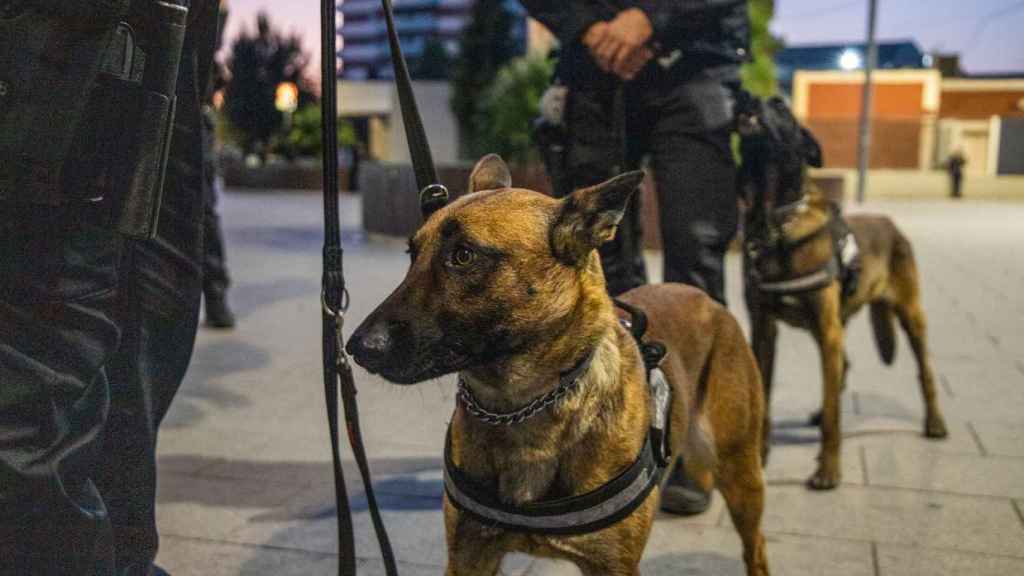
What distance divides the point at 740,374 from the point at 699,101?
1.12 m

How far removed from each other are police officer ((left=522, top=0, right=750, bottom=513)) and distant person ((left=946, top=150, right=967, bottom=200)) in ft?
89.2

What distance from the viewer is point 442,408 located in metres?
4.75

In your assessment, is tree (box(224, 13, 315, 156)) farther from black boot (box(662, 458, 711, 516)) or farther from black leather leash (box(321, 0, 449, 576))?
black leather leash (box(321, 0, 449, 576))

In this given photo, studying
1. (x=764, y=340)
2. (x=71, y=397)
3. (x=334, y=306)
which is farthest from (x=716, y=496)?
(x=71, y=397)

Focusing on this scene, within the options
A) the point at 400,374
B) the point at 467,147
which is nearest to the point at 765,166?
the point at 400,374

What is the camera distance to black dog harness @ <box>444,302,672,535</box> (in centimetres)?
195

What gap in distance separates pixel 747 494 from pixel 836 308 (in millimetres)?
1574

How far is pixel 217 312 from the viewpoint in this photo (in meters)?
6.64

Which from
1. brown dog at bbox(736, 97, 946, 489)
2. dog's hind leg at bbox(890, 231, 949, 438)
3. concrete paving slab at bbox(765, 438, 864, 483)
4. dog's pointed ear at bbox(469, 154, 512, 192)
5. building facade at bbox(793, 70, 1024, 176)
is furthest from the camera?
building facade at bbox(793, 70, 1024, 176)

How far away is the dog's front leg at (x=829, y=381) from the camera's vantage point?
368 cm

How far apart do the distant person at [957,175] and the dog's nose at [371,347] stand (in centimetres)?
2927

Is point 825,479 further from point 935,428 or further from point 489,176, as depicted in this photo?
point 489,176

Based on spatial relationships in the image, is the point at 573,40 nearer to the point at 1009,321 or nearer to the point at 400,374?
the point at 400,374

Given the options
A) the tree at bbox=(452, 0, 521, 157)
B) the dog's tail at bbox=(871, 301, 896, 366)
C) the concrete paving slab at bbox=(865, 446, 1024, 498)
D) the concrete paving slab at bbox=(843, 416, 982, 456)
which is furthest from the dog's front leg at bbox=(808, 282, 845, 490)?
the tree at bbox=(452, 0, 521, 157)
